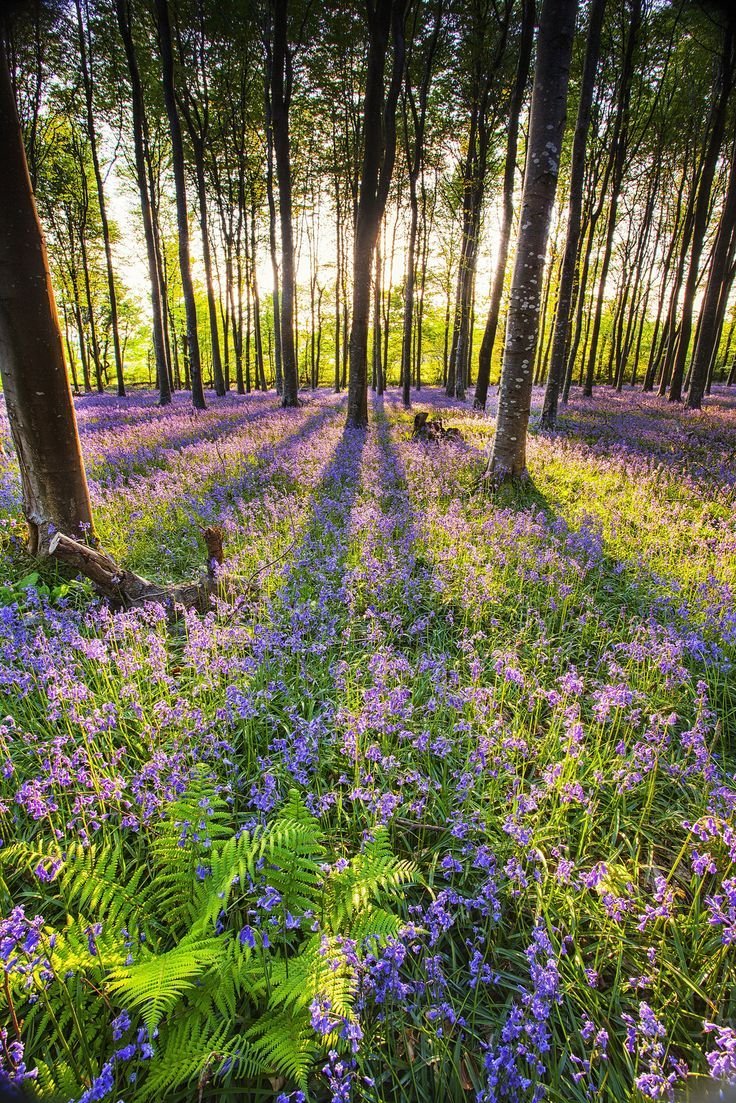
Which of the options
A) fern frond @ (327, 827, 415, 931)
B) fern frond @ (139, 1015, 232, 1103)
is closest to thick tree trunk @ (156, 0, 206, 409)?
fern frond @ (327, 827, 415, 931)

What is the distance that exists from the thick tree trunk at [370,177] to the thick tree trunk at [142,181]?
8699 mm

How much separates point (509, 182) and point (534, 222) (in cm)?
1230

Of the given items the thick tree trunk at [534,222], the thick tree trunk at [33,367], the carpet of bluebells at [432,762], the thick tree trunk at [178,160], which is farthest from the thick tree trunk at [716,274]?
the thick tree trunk at [33,367]

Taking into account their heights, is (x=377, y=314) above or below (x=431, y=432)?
above

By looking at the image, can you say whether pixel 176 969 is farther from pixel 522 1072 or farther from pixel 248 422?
pixel 248 422

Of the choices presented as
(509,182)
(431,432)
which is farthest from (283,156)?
(431,432)

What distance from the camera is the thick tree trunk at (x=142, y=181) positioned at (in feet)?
55.7

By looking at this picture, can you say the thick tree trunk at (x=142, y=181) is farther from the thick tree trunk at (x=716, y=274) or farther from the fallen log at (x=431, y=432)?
the thick tree trunk at (x=716, y=274)

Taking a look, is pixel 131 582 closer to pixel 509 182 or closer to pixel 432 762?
pixel 432 762

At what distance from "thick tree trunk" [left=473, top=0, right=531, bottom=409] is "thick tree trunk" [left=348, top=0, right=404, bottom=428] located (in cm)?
364

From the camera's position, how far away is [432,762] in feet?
10.6

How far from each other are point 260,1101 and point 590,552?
17.4 ft

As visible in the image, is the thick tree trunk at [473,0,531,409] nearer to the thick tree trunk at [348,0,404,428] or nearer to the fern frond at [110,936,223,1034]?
the thick tree trunk at [348,0,404,428]

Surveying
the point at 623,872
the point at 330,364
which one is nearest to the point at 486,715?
the point at 623,872
